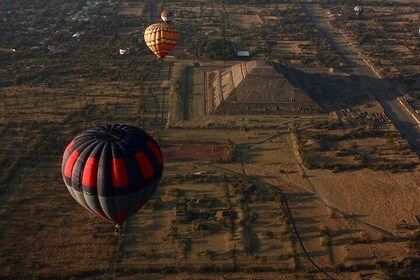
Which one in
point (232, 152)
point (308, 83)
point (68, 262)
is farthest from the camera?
point (308, 83)

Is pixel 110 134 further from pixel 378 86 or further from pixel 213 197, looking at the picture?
pixel 378 86

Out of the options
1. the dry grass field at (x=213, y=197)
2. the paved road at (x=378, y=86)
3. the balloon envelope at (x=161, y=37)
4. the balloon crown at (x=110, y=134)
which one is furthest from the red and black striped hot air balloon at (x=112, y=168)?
the paved road at (x=378, y=86)

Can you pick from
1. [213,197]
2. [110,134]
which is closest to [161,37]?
[213,197]

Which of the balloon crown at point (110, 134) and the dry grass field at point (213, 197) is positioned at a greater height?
the balloon crown at point (110, 134)

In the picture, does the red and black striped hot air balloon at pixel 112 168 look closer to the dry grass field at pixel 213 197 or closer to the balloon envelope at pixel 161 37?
the dry grass field at pixel 213 197

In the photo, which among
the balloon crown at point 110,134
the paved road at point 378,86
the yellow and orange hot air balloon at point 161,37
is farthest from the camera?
the yellow and orange hot air balloon at point 161,37

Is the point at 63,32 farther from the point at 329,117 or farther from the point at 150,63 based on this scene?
the point at 329,117

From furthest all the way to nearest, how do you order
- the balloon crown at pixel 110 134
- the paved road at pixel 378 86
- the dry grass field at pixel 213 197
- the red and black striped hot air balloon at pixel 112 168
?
1. the paved road at pixel 378 86
2. the dry grass field at pixel 213 197
3. the balloon crown at pixel 110 134
4. the red and black striped hot air balloon at pixel 112 168

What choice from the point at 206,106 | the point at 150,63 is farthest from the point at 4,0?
the point at 206,106
